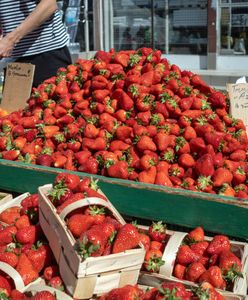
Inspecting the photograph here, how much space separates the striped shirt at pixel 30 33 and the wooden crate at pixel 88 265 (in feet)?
7.47

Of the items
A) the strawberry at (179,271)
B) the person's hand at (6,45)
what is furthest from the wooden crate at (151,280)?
the person's hand at (6,45)

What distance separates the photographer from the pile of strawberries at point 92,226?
182 centimetres

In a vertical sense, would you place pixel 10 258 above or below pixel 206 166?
below

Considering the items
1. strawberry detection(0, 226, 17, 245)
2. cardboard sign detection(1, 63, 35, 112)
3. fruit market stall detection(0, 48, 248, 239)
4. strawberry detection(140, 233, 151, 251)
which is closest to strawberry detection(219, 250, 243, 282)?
fruit market stall detection(0, 48, 248, 239)

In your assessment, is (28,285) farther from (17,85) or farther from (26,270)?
(17,85)

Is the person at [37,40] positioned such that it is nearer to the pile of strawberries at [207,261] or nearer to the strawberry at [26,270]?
the strawberry at [26,270]

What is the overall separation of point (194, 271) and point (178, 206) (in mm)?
368

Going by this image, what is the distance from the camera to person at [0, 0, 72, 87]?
3920mm

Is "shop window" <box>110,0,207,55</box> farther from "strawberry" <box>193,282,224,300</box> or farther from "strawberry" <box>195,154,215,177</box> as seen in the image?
"strawberry" <box>193,282,224,300</box>

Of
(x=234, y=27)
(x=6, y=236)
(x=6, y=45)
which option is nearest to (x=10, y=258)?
(x=6, y=236)

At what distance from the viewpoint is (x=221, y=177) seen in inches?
98.4

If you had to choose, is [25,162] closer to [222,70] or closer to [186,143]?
[186,143]

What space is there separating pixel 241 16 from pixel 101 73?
6664 mm

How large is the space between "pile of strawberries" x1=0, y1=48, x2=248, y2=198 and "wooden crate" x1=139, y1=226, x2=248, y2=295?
347 mm
